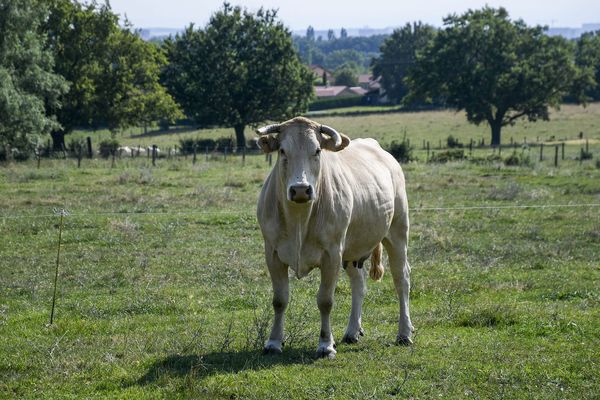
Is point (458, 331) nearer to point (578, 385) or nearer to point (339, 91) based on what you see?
point (578, 385)

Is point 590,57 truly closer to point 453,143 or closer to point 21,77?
point 453,143

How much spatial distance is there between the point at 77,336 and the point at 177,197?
1656 cm

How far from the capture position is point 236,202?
25.7 meters

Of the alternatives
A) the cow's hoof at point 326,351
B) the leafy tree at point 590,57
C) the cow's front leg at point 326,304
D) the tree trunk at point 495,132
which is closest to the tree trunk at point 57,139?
the tree trunk at point 495,132

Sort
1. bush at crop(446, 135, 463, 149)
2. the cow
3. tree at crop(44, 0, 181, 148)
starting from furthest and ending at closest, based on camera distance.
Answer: bush at crop(446, 135, 463, 149)
tree at crop(44, 0, 181, 148)
the cow

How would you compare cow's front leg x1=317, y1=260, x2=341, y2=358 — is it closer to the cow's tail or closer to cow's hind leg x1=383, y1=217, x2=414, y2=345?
cow's hind leg x1=383, y1=217, x2=414, y2=345

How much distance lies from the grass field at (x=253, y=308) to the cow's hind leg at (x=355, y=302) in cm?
18

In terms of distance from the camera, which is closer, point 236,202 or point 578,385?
point 578,385

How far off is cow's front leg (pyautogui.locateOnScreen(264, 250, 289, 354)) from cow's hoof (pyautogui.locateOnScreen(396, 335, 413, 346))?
4.95ft

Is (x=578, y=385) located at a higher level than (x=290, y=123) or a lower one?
lower

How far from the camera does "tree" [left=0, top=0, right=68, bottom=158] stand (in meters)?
39.1

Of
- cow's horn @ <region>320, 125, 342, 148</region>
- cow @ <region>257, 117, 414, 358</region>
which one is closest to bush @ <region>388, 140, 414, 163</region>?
cow @ <region>257, 117, 414, 358</region>

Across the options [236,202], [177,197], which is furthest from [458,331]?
[177,197]

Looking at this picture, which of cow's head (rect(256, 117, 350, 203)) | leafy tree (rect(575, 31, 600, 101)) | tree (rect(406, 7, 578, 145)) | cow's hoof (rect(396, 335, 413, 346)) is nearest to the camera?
cow's head (rect(256, 117, 350, 203))
